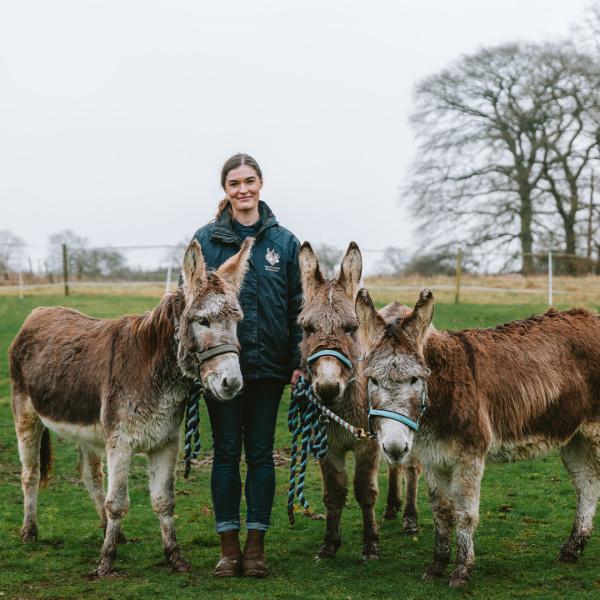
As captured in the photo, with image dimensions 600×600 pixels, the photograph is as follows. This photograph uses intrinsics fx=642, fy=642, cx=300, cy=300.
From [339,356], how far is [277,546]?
2.02 m

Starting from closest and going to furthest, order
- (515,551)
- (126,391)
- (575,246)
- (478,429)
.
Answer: (478,429)
(126,391)
(515,551)
(575,246)

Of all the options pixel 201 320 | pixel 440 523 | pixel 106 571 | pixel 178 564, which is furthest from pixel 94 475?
pixel 440 523

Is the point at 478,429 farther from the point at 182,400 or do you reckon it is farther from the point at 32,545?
the point at 32,545

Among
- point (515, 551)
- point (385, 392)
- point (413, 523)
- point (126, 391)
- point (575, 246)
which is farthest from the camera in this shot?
point (575, 246)

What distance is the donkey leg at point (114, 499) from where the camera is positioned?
448 cm

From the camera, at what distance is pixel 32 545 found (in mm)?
5328

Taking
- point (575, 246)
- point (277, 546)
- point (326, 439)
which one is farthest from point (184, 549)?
point (575, 246)

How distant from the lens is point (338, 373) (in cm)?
425

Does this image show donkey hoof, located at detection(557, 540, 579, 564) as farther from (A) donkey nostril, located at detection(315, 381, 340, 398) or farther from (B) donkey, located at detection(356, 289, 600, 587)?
(A) donkey nostril, located at detection(315, 381, 340, 398)

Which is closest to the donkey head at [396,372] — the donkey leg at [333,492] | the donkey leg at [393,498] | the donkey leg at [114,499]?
the donkey leg at [333,492]

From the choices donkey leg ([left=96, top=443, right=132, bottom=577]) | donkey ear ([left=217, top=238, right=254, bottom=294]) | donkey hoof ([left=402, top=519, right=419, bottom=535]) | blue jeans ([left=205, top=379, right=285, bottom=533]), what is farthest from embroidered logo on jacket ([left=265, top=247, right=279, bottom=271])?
donkey hoof ([left=402, top=519, right=419, bottom=535])

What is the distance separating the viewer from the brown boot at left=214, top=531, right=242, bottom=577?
442 cm

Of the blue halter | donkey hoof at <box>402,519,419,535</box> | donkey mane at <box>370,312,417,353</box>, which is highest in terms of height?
donkey mane at <box>370,312,417,353</box>

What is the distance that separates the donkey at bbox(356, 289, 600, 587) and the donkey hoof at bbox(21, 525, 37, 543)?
10.8ft
